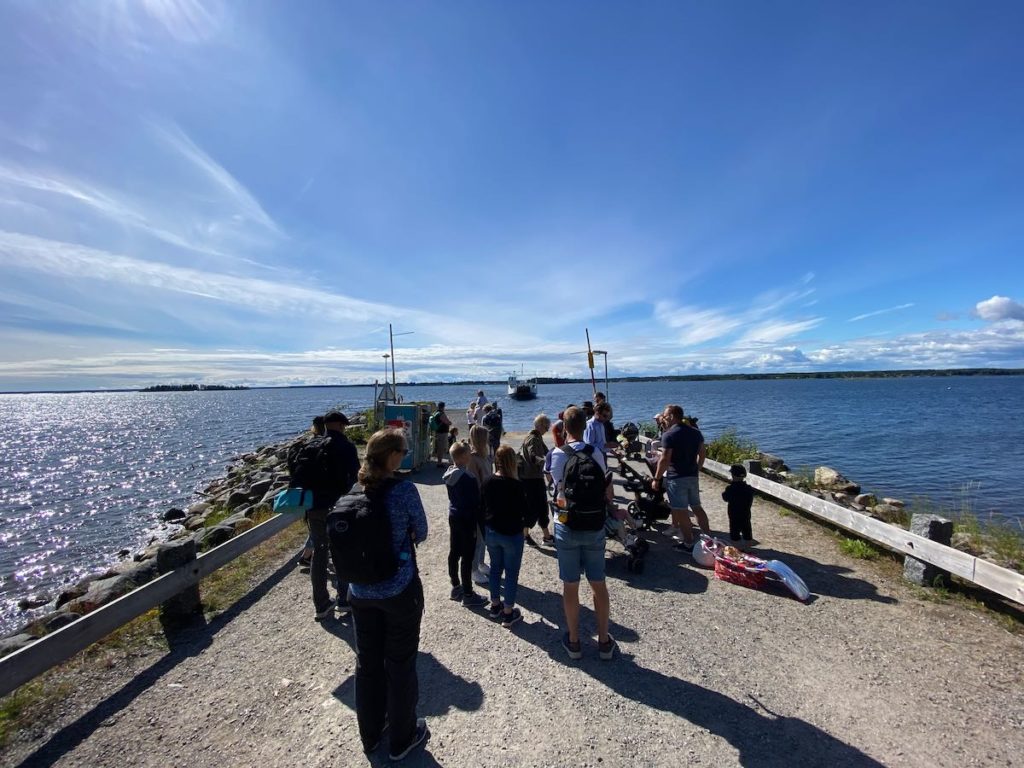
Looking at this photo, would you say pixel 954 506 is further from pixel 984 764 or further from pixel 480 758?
pixel 480 758

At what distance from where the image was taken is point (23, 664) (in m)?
3.45

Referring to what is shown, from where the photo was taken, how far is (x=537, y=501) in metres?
5.80

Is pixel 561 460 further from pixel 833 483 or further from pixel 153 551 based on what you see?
pixel 833 483

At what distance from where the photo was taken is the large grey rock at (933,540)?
17.2ft

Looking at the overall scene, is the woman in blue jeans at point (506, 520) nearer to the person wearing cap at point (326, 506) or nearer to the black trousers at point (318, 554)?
the person wearing cap at point (326, 506)

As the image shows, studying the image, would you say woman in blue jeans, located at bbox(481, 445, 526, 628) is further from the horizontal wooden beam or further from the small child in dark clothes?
the horizontal wooden beam

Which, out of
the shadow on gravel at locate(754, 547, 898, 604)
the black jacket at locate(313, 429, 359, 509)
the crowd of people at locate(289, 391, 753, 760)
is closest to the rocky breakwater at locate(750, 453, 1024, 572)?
the shadow on gravel at locate(754, 547, 898, 604)

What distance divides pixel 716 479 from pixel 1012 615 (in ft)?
21.9

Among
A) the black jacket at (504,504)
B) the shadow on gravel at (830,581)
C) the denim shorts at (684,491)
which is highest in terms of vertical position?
the black jacket at (504,504)

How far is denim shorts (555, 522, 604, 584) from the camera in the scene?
13.4 ft

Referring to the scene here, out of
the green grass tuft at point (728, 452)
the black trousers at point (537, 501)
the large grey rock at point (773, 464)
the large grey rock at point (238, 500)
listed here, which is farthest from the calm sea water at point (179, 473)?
the black trousers at point (537, 501)

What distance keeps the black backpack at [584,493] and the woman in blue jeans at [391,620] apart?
1.41m

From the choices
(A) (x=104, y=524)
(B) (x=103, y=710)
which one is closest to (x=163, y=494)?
(A) (x=104, y=524)

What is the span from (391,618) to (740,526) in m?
5.86
